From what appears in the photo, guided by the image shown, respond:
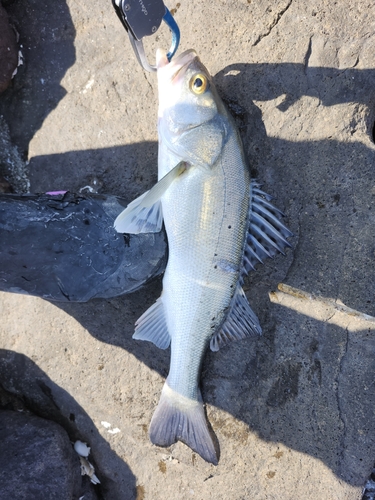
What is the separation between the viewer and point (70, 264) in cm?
252

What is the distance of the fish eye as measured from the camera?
2.56m

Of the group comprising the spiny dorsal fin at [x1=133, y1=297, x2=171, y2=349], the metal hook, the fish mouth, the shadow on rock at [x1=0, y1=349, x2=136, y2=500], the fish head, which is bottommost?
the shadow on rock at [x1=0, y1=349, x2=136, y2=500]

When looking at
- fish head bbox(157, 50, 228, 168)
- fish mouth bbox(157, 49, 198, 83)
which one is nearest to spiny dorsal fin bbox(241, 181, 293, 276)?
fish head bbox(157, 50, 228, 168)

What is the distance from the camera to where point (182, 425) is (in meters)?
2.86

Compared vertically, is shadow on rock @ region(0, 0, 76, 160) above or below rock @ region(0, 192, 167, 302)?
above

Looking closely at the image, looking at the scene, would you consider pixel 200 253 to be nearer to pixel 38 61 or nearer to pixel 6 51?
pixel 38 61

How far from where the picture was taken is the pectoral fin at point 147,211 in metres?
2.60

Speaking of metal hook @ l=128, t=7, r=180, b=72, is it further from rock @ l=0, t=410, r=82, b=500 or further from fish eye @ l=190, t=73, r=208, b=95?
rock @ l=0, t=410, r=82, b=500

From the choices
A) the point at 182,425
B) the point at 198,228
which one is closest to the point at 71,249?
the point at 198,228

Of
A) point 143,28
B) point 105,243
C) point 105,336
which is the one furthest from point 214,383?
point 143,28

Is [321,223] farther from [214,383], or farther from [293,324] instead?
[214,383]

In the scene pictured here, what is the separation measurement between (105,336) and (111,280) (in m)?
0.81

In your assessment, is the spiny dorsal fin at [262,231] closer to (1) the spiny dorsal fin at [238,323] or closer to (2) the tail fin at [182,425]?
(1) the spiny dorsal fin at [238,323]

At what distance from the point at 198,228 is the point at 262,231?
1.48ft
